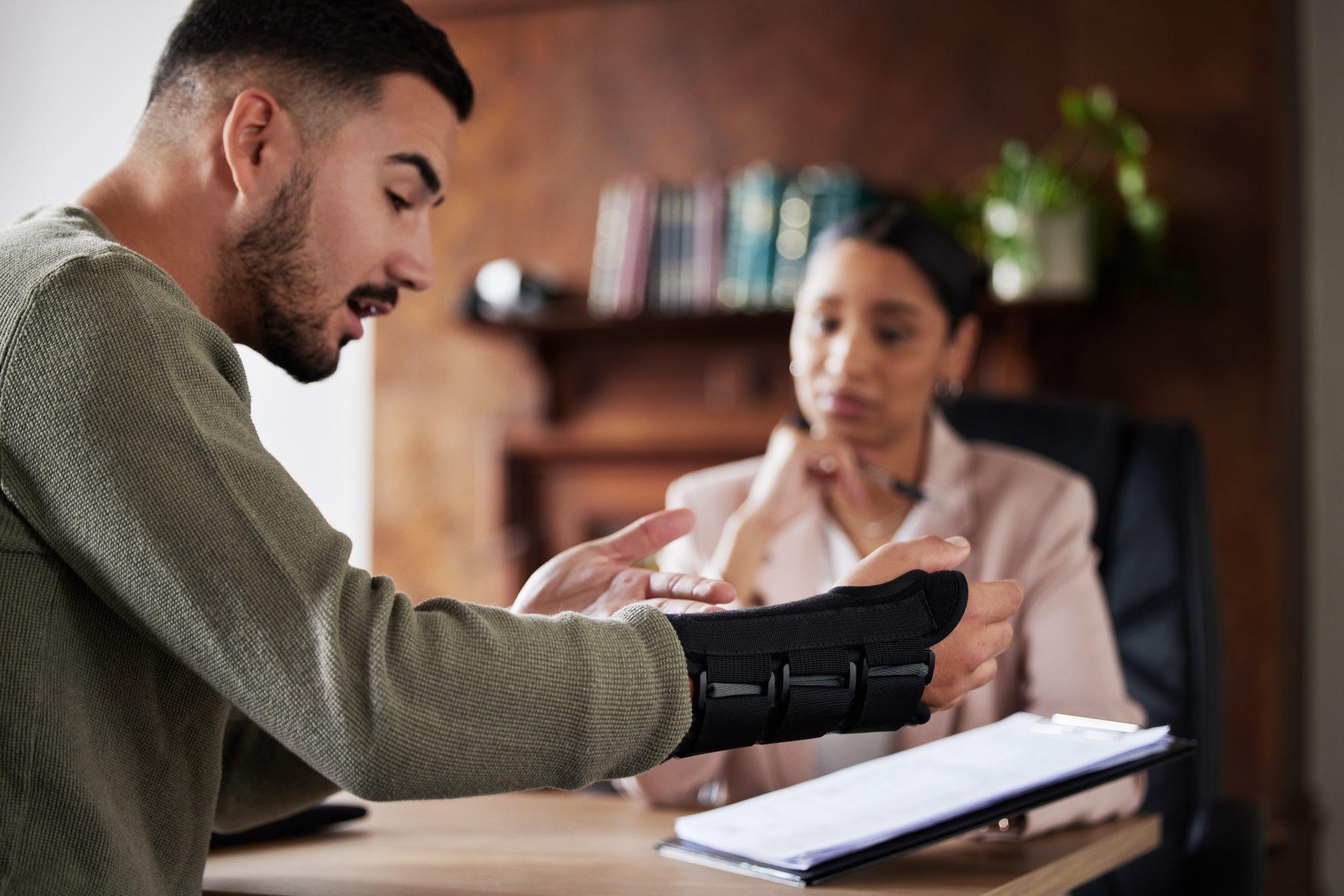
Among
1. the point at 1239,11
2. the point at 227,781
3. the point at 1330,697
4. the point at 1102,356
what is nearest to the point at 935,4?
the point at 1239,11

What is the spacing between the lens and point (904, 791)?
0.97 meters

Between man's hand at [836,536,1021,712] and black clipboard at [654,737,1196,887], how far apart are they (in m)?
0.10

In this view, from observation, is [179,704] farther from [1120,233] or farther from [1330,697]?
[1330,697]

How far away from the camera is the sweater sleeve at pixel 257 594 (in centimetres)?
64

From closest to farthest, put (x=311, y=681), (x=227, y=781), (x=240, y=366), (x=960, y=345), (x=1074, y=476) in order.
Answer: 1. (x=311, y=681)
2. (x=240, y=366)
3. (x=227, y=781)
4. (x=1074, y=476)
5. (x=960, y=345)

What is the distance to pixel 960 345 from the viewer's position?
182cm

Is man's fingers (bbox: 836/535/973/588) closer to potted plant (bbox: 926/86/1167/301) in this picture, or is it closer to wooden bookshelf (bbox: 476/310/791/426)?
potted plant (bbox: 926/86/1167/301)

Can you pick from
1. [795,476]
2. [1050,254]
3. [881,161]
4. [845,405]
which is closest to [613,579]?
[795,476]

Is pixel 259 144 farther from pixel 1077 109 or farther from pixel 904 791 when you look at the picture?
pixel 1077 109

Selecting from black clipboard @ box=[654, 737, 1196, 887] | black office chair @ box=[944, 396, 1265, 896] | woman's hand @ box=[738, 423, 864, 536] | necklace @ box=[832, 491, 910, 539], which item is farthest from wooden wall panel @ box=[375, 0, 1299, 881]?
black clipboard @ box=[654, 737, 1196, 887]

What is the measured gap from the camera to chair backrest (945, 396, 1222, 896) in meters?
1.55

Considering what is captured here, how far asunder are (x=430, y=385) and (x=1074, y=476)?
2.43m

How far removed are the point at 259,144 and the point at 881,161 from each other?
259 cm

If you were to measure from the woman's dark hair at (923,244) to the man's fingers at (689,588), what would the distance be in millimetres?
916
